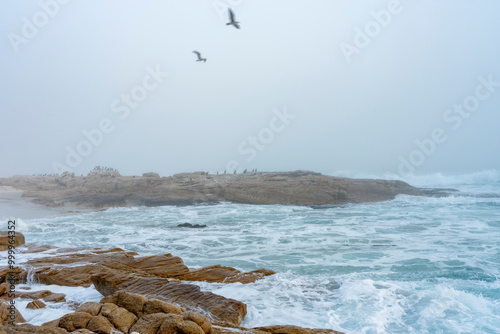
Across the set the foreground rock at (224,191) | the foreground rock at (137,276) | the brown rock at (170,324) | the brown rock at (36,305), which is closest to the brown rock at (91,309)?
the brown rock at (170,324)

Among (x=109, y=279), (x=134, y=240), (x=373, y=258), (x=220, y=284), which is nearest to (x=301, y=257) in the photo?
(x=373, y=258)

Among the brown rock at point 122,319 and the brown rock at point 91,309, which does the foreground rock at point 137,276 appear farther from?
the brown rock at point 91,309

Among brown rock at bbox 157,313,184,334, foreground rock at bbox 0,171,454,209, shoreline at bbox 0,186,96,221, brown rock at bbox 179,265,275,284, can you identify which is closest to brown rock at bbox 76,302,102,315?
brown rock at bbox 157,313,184,334

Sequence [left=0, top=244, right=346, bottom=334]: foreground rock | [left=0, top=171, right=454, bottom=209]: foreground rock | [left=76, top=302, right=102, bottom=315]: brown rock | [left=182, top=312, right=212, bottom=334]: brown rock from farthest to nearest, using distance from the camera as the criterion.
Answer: [left=0, top=171, right=454, bottom=209]: foreground rock
[left=76, top=302, right=102, bottom=315]: brown rock
[left=182, top=312, right=212, bottom=334]: brown rock
[left=0, top=244, right=346, bottom=334]: foreground rock

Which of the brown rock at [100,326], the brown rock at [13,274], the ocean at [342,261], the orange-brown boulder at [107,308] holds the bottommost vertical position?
the ocean at [342,261]

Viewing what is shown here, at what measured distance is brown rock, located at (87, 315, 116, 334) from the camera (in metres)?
4.22

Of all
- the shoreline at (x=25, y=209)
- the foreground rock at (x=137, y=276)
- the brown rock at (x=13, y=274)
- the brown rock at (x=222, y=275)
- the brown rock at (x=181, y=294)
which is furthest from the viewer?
the shoreline at (x=25, y=209)

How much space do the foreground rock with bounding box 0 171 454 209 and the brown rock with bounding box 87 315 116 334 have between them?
27.8m

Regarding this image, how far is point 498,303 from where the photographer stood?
6.71 metres

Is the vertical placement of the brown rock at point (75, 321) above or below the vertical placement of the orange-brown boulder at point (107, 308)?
below

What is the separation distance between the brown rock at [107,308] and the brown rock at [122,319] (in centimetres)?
7

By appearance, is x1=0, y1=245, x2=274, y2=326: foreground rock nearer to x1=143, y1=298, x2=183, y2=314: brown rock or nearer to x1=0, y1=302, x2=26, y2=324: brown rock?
x1=143, y1=298, x2=183, y2=314: brown rock

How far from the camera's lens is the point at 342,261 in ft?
34.7

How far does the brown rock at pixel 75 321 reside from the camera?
431cm
